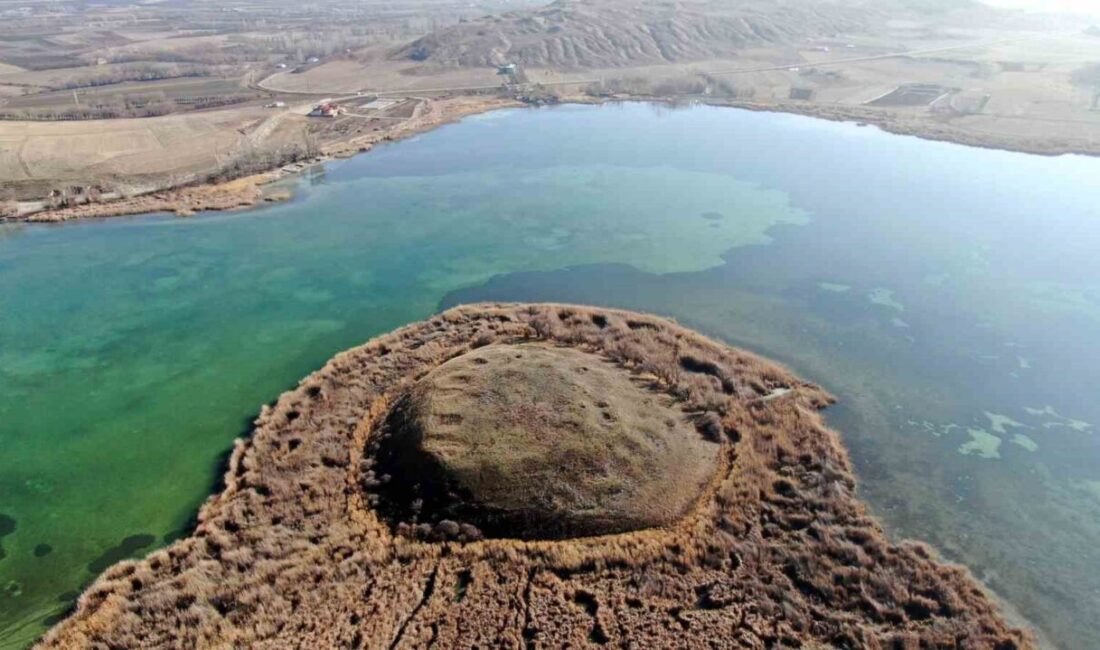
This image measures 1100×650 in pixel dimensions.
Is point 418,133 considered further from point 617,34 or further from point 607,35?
point 617,34

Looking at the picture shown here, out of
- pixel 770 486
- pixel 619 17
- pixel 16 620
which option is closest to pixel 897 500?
pixel 770 486

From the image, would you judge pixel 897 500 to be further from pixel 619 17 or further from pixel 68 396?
pixel 619 17

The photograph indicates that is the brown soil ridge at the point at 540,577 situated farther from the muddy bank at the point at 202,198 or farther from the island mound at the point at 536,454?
the muddy bank at the point at 202,198

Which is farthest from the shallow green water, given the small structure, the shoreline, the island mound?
the small structure

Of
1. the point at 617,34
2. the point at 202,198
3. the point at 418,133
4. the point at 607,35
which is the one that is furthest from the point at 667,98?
the point at 202,198

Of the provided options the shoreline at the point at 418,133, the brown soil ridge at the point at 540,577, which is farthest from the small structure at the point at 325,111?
the brown soil ridge at the point at 540,577
